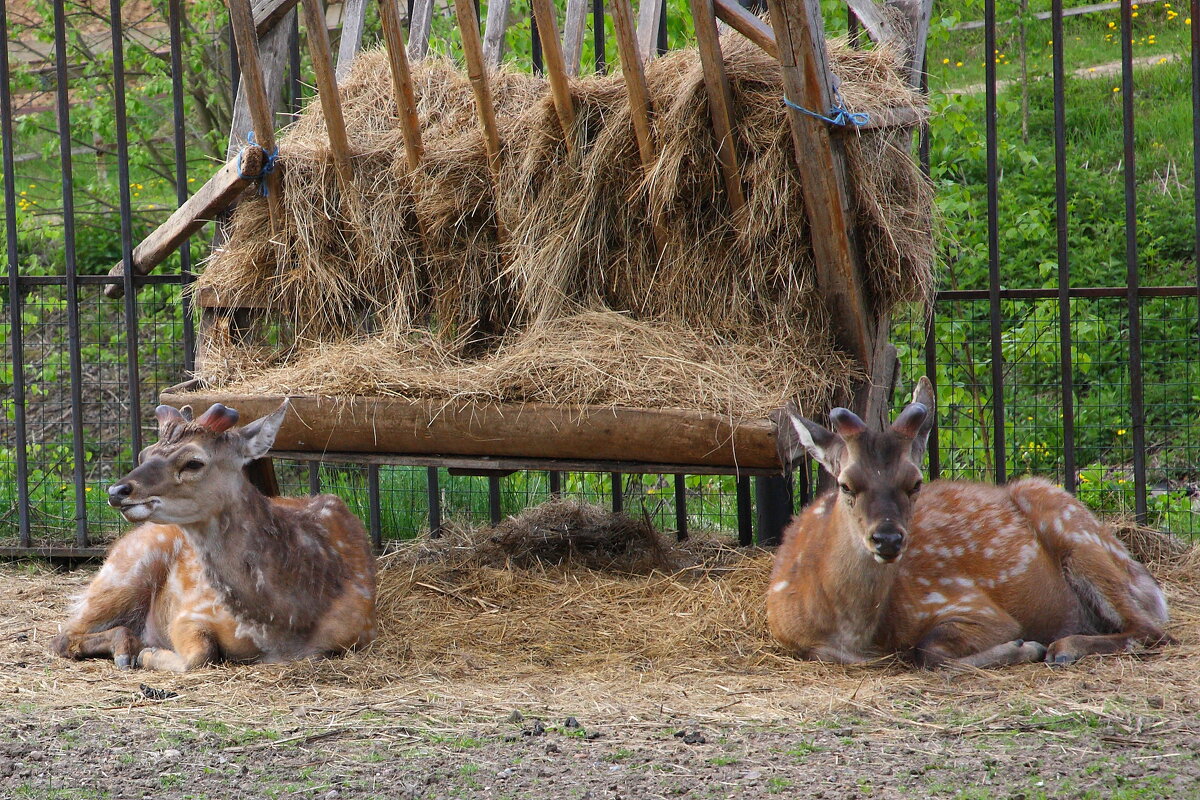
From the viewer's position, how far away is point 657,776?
3.74 meters

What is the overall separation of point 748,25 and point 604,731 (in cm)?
280

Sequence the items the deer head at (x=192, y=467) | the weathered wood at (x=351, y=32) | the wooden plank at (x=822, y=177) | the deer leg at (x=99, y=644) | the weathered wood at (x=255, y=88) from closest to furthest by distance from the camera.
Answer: the wooden plank at (x=822, y=177) → the deer head at (x=192, y=467) → the weathered wood at (x=255, y=88) → the deer leg at (x=99, y=644) → the weathered wood at (x=351, y=32)

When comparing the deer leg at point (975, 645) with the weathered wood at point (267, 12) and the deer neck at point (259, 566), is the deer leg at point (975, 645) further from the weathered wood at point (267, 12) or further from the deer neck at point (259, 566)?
the weathered wood at point (267, 12)

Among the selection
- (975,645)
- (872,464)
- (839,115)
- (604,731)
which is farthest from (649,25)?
(604,731)

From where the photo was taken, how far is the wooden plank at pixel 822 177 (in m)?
4.84

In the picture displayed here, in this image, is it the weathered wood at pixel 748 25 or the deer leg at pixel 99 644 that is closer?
the weathered wood at pixel 748 25

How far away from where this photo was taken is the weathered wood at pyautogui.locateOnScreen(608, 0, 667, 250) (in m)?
4.98

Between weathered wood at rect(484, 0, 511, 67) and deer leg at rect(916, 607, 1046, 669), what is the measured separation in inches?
138

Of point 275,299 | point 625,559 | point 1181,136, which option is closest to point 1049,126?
point 1181,136

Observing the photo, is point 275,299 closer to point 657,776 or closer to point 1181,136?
point 657,776

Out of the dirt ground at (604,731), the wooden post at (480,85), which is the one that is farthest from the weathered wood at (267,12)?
the dirt ground at (604,731)

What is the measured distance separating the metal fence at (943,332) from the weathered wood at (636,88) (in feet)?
4.55

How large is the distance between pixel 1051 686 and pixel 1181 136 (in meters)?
9.39

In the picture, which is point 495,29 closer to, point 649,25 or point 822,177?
point 649,25
